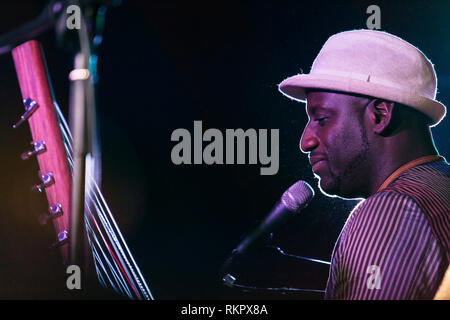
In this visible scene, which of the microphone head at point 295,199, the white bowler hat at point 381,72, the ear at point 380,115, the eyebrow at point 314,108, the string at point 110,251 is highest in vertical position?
the white bowler hat at point 381,72

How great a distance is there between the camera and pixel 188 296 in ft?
8.04

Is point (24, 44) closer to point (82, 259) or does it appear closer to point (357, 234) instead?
point (82, 259)

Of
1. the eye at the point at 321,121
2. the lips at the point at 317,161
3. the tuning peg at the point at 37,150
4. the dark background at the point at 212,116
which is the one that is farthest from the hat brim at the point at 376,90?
the tuning peg at the point at 37,150

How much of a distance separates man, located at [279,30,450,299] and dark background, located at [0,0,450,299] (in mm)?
745

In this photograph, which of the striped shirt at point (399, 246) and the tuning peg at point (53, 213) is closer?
the striped shirt at point (399, 246)

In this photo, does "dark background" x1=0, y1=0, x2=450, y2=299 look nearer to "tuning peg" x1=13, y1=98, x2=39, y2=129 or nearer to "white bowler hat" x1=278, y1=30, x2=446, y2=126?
"tuning peg" x1=13, y1=98, x2=39, y2=129

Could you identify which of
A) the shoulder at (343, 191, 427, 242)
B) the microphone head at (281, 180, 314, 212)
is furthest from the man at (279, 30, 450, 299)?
the microphone head at (281, 180, 314, 212)

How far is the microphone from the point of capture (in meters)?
1.82

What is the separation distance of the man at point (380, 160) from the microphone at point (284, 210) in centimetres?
18

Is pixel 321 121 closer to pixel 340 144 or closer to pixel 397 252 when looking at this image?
pixel 340 144

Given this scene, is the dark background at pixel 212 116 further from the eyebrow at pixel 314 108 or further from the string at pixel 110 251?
the eyebrow at pixel 314 108

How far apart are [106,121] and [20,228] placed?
A: 76 cm

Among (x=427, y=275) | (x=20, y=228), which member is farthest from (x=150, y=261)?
(x=427, y=275)

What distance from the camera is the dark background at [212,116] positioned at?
2.47 metres
